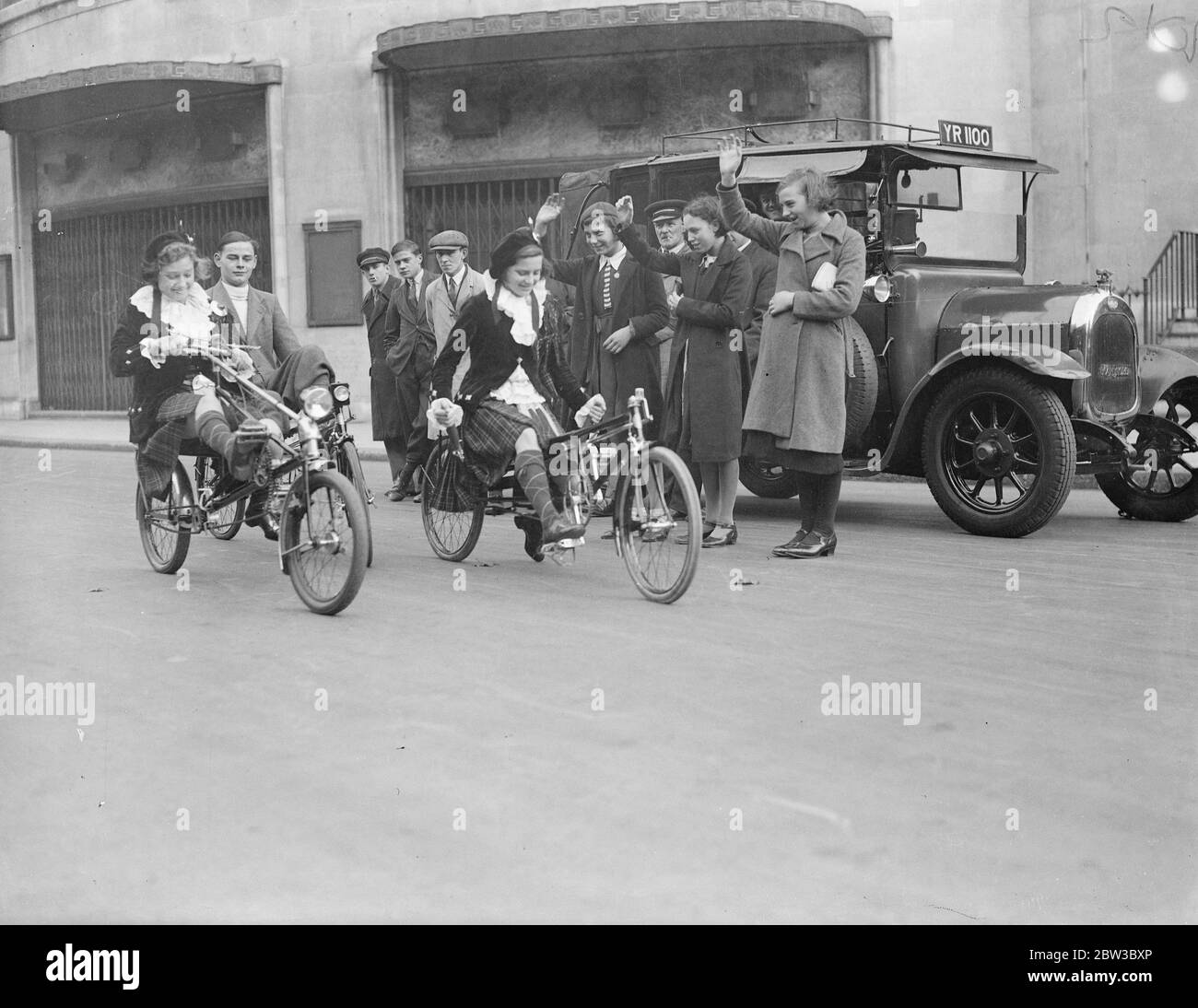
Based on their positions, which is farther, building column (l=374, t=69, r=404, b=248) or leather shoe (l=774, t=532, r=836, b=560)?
building column (l=374, t=69, r=404, b=248)

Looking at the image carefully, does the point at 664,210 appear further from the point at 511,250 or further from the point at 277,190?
the point at 277,190

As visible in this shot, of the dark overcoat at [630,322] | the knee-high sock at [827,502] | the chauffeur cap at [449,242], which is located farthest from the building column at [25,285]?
the knee-high sock at [827,502]

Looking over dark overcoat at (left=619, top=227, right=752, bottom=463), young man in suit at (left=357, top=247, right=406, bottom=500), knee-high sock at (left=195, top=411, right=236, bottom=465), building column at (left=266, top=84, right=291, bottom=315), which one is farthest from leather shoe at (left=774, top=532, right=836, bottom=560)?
building column at (left=266, top=84, right=291, bottom=315)

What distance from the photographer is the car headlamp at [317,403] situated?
7.37 meters

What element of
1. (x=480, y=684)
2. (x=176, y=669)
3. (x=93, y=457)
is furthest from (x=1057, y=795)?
(x=93, y=457)

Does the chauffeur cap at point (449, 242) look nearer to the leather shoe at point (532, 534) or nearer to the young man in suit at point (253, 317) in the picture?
the young man in suit at point (253, 317)

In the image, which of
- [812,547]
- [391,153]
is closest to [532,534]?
[812,547]

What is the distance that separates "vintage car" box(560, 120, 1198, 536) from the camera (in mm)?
8789

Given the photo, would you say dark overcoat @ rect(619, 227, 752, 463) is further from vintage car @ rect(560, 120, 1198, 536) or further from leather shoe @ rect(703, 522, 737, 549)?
vintage car @ rect(560, 120, 1198, 536)

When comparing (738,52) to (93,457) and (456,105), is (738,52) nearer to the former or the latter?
(456,105)

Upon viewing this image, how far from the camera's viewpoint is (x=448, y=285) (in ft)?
36.3

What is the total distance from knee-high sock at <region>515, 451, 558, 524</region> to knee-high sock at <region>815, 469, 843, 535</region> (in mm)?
1569

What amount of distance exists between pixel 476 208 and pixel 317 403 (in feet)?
47.1

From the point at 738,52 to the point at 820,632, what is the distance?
49.8 feet
